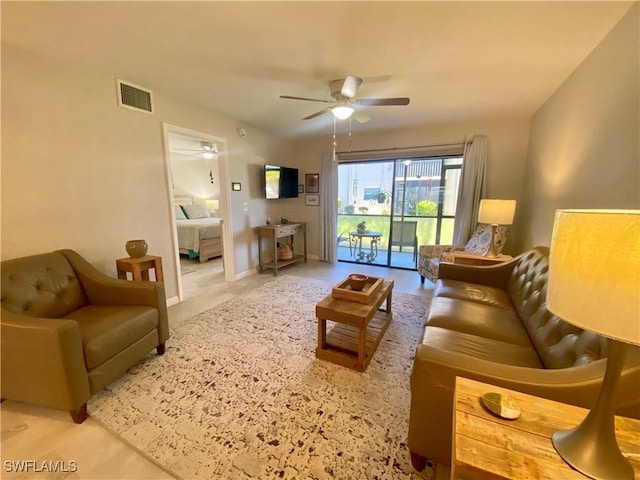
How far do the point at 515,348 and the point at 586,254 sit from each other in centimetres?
A: 119

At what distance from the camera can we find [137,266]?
8.09 ft

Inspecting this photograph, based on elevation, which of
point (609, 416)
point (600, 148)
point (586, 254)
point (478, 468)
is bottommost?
point (478, 468)

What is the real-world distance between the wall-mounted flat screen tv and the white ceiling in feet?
5.70

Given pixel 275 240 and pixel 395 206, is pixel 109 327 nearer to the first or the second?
pixel 275 240

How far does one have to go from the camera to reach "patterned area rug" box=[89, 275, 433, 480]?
1329mm

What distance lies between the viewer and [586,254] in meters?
0.61

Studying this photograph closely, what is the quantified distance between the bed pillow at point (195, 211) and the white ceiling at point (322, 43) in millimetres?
4014

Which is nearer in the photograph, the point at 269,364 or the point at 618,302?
the point at 618,302

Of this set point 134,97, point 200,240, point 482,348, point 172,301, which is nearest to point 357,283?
point 482,348

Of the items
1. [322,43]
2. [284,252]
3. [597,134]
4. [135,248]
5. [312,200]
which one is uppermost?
[322,43]

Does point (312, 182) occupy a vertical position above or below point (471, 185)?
above

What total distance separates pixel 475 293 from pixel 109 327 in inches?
110

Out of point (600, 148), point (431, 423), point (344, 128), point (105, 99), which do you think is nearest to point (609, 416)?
point (431, 423)

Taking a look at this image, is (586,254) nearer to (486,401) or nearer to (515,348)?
(486,401)
